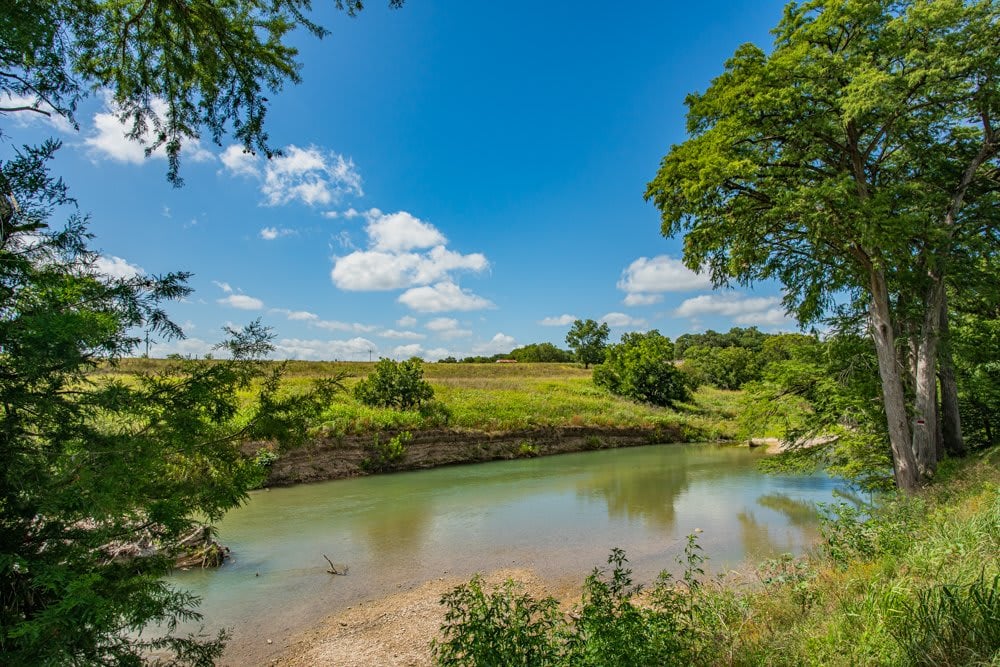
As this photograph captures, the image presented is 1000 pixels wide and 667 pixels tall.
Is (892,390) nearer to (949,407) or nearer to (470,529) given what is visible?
(949,407)

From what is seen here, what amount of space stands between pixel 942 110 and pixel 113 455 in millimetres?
13677

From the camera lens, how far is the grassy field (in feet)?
77.7

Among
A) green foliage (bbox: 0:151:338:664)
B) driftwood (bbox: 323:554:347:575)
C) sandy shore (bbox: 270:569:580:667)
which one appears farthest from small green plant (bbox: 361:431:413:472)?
green foliage (bbox: 0:151:338:664)

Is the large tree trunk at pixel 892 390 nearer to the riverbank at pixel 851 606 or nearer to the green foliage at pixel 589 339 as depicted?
the riverbank at pixel 851 606

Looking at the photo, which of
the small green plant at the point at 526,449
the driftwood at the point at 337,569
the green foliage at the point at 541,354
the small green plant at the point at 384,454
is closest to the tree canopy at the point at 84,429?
the driftwood at the point at 337,569

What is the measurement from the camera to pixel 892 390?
974cm

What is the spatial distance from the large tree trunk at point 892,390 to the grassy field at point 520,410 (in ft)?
48.3

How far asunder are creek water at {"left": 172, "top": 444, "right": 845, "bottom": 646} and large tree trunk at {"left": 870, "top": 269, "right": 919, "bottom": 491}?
2.45 m

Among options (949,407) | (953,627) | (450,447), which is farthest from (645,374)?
(953,627)

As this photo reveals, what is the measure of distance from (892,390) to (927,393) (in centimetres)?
58

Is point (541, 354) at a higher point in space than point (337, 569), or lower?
higher

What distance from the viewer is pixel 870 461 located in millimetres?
11820

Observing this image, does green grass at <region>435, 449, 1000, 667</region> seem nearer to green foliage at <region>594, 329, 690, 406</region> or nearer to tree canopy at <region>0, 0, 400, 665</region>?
tree canopy at <region>0, 0, 400, 665</region>

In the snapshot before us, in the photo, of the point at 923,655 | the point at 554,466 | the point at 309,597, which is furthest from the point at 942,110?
the point at 554,466
